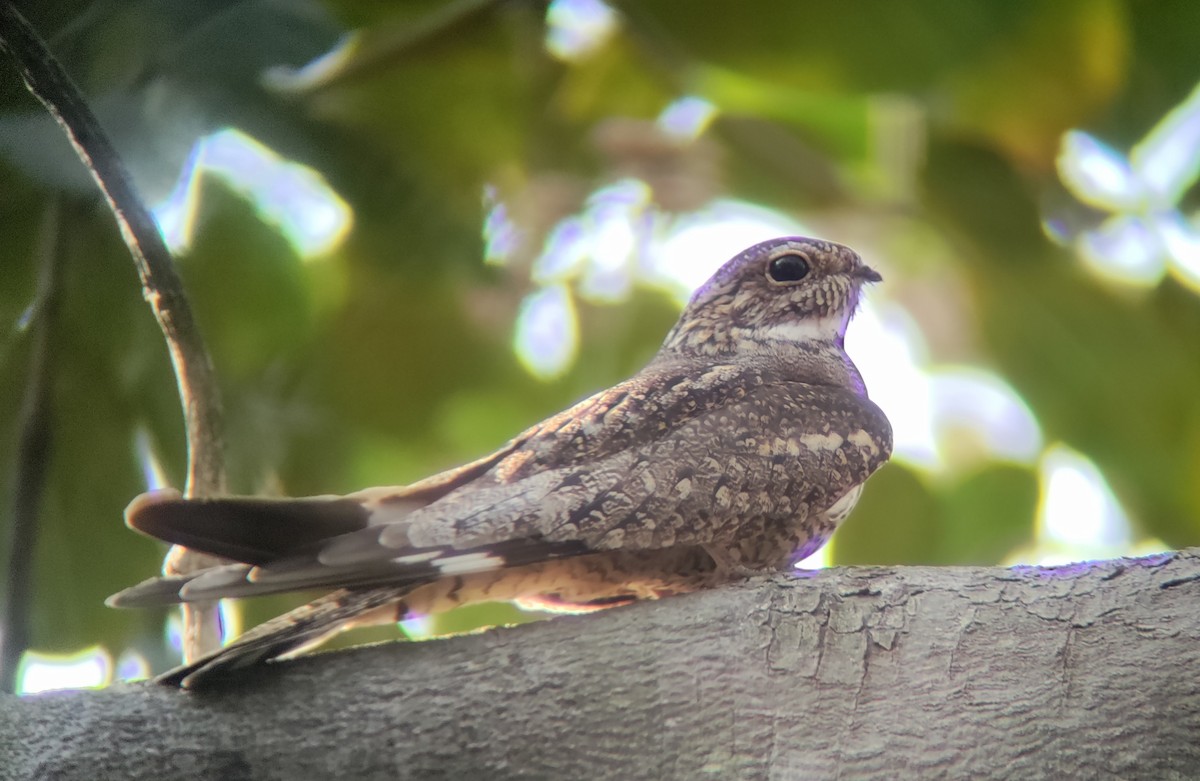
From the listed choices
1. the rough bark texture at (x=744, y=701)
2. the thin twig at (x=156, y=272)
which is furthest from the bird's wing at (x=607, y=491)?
the thin twig at (x=156, y=272)

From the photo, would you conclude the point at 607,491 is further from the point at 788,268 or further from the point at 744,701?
the point at 788,268

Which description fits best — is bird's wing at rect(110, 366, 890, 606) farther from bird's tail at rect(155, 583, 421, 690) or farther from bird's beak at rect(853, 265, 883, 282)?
bird's beak at rect(853, 265, 883, 282)

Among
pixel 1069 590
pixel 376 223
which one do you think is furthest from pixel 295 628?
pixel 376 223

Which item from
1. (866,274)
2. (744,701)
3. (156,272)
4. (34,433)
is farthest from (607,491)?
(866,274)

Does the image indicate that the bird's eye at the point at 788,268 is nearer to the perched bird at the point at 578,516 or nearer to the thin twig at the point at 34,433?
the perched bird at the point at 578,516

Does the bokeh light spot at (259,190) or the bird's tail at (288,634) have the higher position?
the bokeh light spot at (259,190)

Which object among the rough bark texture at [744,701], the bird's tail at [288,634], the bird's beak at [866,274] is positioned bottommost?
the rough bark texture at [744,701]
